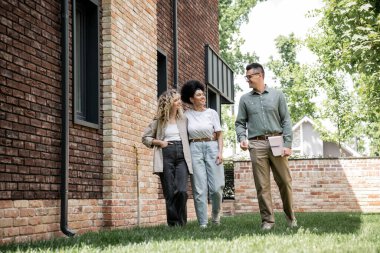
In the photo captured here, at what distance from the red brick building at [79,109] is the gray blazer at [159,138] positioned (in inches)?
28.7

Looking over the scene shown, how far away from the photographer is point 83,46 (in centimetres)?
916

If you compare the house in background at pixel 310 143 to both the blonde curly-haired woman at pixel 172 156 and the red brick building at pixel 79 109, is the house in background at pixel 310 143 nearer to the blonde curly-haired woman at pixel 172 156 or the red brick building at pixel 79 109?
the red brick building at pixel 79 109

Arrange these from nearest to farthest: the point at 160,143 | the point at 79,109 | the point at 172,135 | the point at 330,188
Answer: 1. the point at 160,143
2. the point at 172,135
3. the point at 79,109
4. the point at 330,188

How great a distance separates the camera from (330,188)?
20172 mm

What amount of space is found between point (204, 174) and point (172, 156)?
0.48 metres

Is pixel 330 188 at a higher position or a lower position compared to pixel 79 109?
lower

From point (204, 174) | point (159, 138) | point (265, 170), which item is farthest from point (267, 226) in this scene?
point (159, 138)

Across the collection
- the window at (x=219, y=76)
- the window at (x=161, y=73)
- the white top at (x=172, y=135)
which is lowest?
the white top at (x=172, y=135)

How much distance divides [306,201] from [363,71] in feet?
27.8

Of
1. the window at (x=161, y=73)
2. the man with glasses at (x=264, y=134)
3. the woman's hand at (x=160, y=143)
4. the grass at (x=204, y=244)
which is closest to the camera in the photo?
the grass at (x=204, y=244)

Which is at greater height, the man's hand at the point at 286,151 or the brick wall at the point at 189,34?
the brick wall at the point at 189,34

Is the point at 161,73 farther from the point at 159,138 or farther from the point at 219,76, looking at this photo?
the point at 219,76

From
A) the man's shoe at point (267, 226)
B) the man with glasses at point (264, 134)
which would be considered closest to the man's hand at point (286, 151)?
the man with glasses at point (264, 134)

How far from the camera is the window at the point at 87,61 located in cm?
900
